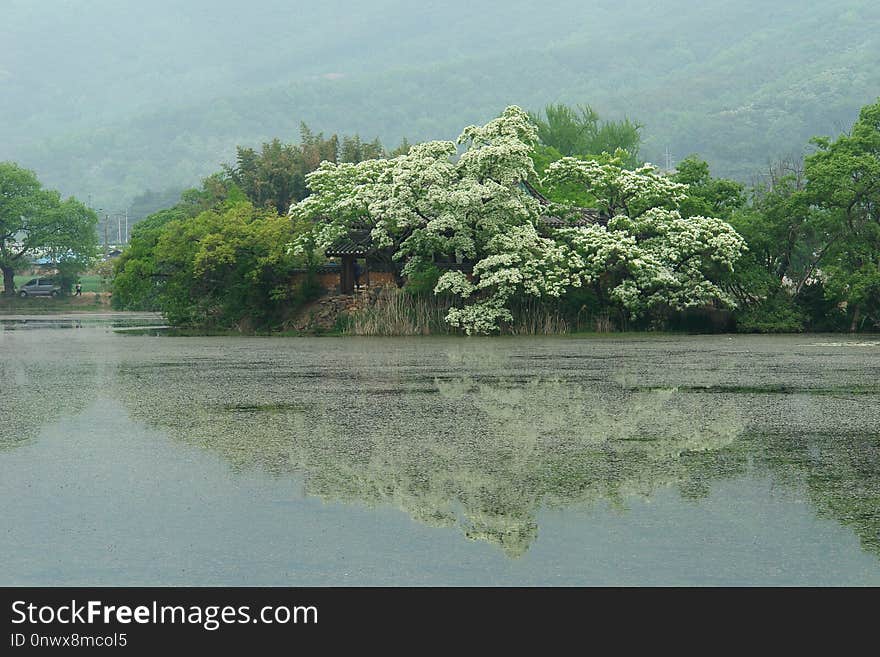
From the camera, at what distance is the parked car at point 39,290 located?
8206 cm

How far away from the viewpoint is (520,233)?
34094 mm

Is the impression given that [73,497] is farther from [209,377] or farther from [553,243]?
[553,243]

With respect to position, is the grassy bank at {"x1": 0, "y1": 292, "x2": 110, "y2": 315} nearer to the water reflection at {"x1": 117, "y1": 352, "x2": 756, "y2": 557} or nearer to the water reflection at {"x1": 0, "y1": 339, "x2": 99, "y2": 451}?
the water reflection at {"x1": 0, "y1": 339, "x2": 99, "y2": 451}

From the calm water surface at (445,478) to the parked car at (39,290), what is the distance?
66336mm

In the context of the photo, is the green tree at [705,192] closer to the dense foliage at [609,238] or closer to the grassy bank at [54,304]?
the dense foliage at [609,238]

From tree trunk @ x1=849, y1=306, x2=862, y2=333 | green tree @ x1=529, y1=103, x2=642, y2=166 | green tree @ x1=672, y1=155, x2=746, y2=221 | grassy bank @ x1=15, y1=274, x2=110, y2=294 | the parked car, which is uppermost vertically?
green tree @ x1=529, y1=103, x2=642, y2=166

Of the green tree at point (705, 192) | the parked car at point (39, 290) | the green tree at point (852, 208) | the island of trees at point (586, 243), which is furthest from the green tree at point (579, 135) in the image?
the green tree at point (852, 208)

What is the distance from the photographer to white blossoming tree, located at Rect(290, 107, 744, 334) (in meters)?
33.3

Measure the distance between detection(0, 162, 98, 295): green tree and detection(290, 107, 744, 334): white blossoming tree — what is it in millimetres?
53657

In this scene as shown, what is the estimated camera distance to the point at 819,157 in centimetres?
3425

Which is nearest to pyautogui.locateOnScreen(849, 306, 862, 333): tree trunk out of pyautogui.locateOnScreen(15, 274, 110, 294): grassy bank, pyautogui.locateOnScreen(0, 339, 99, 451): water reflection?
pyautogui.locateOnScreen(0, 339, 99, 451): water reflection

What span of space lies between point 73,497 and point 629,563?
4.42m
